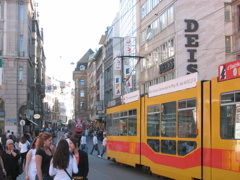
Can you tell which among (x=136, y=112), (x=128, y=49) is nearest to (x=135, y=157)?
(x=136, y=112)

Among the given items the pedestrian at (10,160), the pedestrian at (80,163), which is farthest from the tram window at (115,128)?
the pedestrian at (80,163)

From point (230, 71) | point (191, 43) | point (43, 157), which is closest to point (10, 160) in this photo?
point (43, 157)

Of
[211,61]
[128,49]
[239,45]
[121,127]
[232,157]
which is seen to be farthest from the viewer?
[128,49]

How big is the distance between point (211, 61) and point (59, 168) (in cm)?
2725

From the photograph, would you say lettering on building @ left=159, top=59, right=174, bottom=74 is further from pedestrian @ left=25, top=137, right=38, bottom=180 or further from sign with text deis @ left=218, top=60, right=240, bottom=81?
pedestrian @ left=25, top=137, right=38, bottom=180

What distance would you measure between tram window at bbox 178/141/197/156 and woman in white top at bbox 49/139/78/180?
5.20 meters

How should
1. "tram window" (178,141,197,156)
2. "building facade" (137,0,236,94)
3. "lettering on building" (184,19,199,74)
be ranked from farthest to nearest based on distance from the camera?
"lettering on building" (184,19,199,74) < "building facade" (137,0,236,94) < "tram window" (178,141,197,156)

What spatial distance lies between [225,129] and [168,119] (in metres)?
3.21

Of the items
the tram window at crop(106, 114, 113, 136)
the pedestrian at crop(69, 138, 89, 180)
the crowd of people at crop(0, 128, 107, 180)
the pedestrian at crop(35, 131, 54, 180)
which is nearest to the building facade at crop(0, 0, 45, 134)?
the tram window at crop(106, 114, 113, 136)

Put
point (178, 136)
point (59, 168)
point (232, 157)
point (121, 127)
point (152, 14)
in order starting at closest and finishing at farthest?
point (59, 168) → point (232, 157) → point (178, 136) → point (121, 127) → point (152, 14)

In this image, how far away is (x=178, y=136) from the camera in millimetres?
11766

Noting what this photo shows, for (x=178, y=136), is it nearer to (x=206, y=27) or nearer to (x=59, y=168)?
(x=59, y=168)

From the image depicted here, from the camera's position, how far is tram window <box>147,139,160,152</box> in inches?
532

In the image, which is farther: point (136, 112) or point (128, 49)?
point (128, 49)
